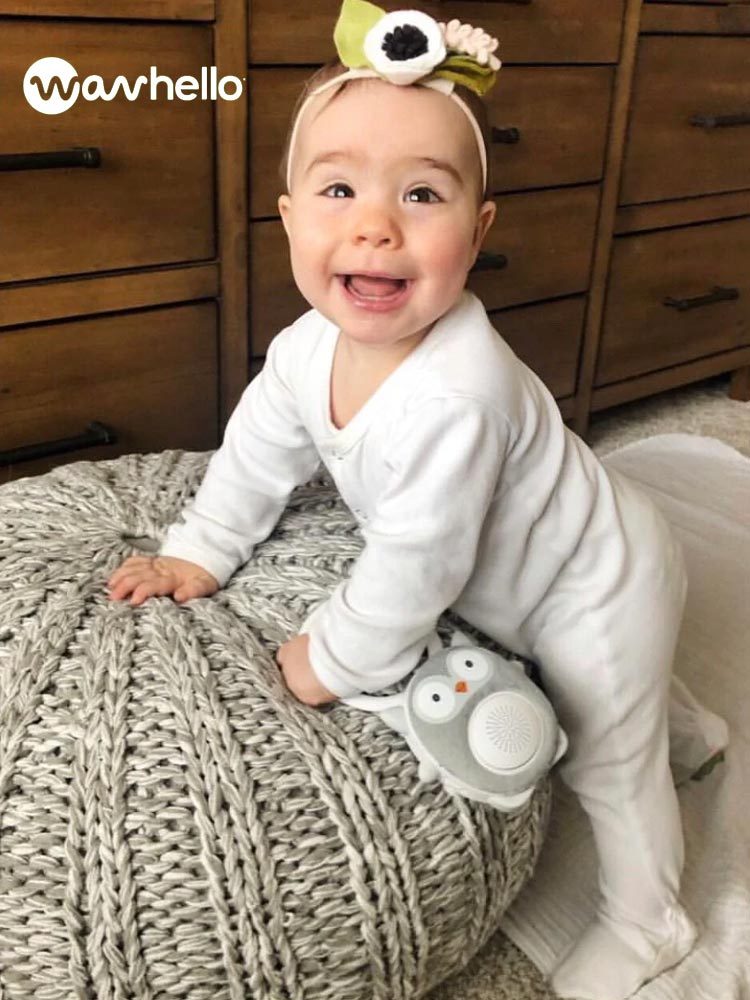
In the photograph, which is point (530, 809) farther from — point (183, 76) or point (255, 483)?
point (183, 76)

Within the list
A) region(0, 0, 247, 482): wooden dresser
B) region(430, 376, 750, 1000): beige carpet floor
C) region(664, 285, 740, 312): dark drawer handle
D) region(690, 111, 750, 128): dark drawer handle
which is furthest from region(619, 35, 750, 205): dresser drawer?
region(0, 0, 247, 482): wooden dresser

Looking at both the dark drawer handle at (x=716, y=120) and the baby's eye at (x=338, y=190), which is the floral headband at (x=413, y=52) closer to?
the baby's eye at (x=338, y=190)

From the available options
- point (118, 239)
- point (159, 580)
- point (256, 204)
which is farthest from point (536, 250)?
point (159, 580)

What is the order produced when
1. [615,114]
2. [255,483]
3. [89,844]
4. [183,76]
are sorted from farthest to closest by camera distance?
[615,114]
[183,76]
[255,483]
[89,844]

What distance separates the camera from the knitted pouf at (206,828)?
616 millimetres

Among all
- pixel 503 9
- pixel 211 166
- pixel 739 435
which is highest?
pixel 503 9

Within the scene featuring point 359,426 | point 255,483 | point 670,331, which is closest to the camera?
point 359,426

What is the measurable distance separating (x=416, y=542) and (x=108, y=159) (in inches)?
20.4

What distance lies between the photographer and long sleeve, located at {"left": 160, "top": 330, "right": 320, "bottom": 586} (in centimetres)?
81

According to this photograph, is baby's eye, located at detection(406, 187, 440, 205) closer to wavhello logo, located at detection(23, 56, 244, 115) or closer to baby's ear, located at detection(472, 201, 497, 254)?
baby's ear, located at detection(472, 201, 497, 254)

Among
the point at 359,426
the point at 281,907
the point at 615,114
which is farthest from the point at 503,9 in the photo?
the point at 281,907

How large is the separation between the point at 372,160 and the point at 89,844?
0.43 metres

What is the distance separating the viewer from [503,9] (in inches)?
46.5

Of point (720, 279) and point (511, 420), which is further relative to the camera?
point (720, 279)
